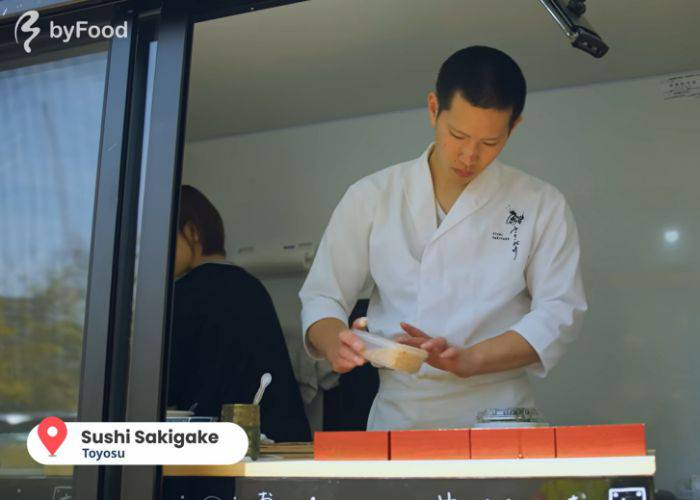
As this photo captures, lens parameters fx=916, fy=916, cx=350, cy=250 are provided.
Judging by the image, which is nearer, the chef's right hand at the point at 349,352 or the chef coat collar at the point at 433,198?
the chef's right hand at the point at 349,352

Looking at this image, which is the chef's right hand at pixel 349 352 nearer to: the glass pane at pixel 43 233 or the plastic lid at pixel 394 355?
the plastic lid at pixel 394 355

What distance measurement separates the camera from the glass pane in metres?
1.58

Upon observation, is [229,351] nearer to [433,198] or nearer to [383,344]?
[433,198]

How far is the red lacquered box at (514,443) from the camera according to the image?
3.97ft

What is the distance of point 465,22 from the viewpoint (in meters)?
2.48

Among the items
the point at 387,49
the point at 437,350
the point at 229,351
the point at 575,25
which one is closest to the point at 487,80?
the point at 575,25

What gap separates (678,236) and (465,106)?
3.79 ft

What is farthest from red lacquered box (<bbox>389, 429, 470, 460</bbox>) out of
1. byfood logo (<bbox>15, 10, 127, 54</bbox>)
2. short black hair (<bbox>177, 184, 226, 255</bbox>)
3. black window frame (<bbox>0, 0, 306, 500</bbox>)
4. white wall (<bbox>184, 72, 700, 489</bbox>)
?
white wall (<bbox>184, 72, 700, 489</bbox>)

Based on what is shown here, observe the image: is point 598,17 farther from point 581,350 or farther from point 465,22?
point 581,350

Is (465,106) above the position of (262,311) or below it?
above

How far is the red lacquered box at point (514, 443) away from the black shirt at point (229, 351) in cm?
121

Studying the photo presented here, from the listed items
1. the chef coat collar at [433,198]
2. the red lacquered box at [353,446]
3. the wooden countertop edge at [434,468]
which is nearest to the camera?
the wooden countertop edge at [434,468]

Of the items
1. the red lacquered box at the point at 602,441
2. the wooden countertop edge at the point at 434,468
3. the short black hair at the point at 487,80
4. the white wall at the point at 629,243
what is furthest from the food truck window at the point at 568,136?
the red lacquered box at the point at 602,441

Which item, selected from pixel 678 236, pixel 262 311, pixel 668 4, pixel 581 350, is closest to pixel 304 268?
pixel 262 311
